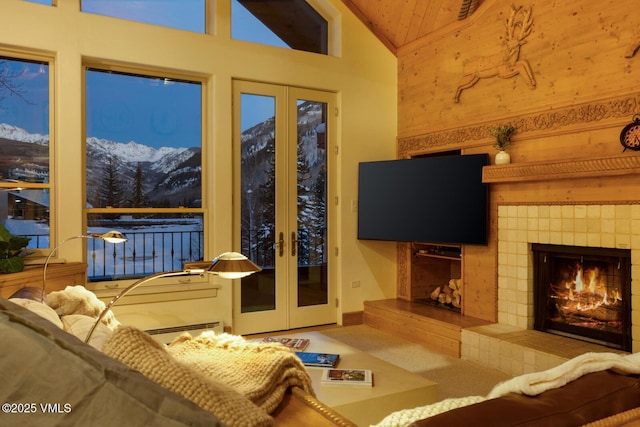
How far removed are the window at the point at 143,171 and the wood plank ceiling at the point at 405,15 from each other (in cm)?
216

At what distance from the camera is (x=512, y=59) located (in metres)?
4.32

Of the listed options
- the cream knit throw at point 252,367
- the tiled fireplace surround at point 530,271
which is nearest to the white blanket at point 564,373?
the cream knit throw at point 252,367

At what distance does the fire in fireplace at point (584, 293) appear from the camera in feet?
11.6

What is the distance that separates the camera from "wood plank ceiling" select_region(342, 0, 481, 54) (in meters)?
4.84

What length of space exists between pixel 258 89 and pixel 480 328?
3.18 meters

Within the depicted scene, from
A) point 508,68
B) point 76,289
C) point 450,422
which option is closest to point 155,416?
A: point 450,422

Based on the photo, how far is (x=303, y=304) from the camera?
523 cm

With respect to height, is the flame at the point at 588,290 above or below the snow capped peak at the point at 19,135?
below

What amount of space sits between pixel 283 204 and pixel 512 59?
8.61 feet

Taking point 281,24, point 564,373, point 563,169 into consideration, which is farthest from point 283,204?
point 564,373

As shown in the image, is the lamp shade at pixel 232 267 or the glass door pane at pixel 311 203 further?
the glass door pane at pixel 311 203

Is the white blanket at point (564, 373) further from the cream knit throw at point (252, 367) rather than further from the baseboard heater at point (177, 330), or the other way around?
the baseboard heater at point (177, 330)

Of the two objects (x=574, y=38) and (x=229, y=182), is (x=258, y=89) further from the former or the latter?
(x=574, y=38)

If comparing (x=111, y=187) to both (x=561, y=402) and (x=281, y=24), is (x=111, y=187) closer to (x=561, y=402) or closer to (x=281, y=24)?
(x=281, y=24)
